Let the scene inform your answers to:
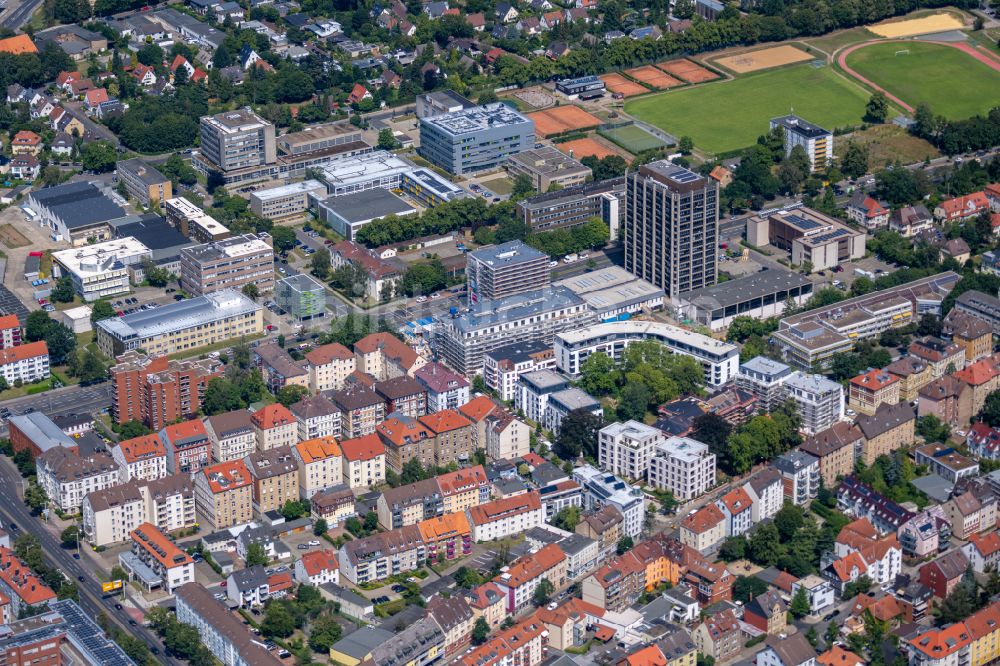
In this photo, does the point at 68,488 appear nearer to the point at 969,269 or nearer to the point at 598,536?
the point at 598,536

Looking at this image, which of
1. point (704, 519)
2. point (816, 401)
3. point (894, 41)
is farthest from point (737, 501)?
point (894, 41)

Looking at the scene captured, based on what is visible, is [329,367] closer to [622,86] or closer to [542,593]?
[542,593]

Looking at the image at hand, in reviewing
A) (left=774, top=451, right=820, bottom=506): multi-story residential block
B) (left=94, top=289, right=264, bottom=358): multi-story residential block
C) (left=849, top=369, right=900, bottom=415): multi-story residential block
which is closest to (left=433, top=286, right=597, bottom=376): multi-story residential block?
(left=94, top=289, right=264, bottom=358): multi-story residential block

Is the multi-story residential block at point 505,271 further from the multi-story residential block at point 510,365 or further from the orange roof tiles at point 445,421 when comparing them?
the orange roof tiles at point 445,421

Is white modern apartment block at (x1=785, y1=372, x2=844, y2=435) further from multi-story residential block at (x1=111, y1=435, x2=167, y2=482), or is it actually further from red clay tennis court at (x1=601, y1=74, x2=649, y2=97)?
red clay tennis court at (x1=601, y1=74, x2=649, y2=97)

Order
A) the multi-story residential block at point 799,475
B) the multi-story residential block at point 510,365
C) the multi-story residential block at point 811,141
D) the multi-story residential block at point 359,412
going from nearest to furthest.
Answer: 1. the multi-story residential block at point 799,475
2. the multi-story residential block at point 359,412
3. the multi-story residential block at point 510,365
4. the multi-story residential block at point 811,141

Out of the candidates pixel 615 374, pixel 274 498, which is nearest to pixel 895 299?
pixel 615 374

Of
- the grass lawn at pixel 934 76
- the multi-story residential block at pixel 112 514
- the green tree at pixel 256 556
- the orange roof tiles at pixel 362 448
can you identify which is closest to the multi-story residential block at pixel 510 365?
the orange roof tiles at pixel 362 448
